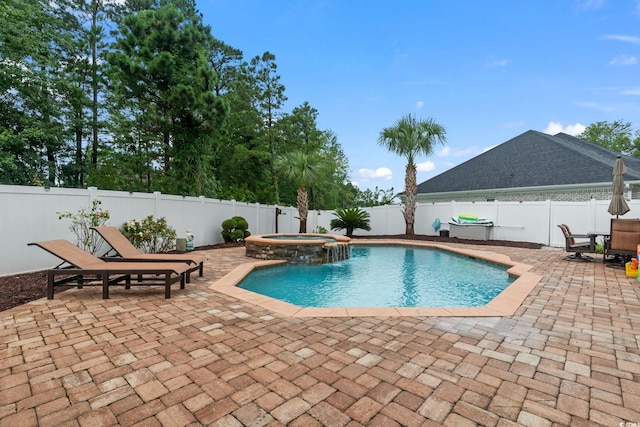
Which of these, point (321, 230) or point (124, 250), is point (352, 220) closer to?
point (321, 230)

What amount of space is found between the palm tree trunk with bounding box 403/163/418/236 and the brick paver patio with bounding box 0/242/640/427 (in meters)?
11.2

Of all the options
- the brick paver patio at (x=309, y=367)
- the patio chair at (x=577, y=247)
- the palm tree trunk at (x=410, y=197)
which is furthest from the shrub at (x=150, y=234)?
the patio chair at (x=577, y=247)

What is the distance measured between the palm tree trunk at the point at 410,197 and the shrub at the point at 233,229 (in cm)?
799

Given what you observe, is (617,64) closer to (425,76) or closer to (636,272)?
(425,76)

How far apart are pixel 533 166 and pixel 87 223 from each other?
62.6ft

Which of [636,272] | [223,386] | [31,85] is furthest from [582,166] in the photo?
[31,85]

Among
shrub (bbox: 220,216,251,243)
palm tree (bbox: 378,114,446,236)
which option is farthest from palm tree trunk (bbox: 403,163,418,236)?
shrub (bbox: 220,216,251,243)

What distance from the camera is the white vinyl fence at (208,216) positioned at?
241 inches

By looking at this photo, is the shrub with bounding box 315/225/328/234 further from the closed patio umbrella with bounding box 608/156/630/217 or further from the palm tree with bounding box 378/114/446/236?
the closed patio umbrella with bounding box 608/156/630/217

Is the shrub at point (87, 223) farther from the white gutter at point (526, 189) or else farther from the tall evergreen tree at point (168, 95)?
the white gutter at point (526, 189)

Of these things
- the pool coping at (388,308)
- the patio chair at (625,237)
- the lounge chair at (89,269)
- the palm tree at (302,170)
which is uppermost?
the palm tree at (302,170)

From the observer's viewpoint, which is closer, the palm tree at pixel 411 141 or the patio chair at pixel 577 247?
the patio chair at pixel 577 247

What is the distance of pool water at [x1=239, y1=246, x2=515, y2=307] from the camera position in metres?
5.39

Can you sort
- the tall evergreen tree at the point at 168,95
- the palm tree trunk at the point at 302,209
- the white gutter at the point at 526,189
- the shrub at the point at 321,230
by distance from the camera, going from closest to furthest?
the tall evergreen tree at the point at 168,95 < the white gutter at the point at 526,189 < the palm tree trunk at the point at 302,209 < the shrub at the point at 321,230
